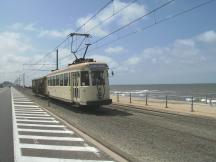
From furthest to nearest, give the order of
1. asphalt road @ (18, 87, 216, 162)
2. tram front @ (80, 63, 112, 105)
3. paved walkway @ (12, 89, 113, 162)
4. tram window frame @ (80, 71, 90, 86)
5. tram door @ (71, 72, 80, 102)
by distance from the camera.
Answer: tram door @ (71, 72, 80, 102) → tram window frame @ (80, 71, 90, 86) → tram front @ (80, 63, 112, 105) → asphalt road @ (18, 87, 216, 162) → paved walkway @ (12, 89, 113, 162)

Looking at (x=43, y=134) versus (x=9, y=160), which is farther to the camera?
Answer: (x=43, y=134)

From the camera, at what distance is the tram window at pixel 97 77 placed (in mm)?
24906

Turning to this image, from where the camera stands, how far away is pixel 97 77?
82.3 ft

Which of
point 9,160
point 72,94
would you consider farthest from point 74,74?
point 9,160

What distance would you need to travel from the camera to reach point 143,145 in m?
11.8

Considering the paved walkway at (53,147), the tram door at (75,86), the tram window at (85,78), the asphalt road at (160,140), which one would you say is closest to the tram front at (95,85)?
the tram window at (85,78)

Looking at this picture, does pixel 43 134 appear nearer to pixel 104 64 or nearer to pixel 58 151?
pixel 58 151

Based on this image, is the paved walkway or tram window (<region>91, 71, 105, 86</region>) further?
tram window (<region>91, 71, 105, 86</region>)

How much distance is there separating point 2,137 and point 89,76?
39.3 ft


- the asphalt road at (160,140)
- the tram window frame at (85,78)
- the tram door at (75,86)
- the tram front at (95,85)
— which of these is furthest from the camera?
the tram door at (75,86)

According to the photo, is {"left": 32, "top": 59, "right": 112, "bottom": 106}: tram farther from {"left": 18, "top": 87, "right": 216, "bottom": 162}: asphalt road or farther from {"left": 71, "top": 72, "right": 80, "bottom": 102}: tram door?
{"left": 18, "top": 87, "right": 216, "bottom": 162}: asphalt road

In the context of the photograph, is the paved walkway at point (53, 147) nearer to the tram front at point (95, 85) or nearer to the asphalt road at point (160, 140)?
the asphalt road at point (160, 140)

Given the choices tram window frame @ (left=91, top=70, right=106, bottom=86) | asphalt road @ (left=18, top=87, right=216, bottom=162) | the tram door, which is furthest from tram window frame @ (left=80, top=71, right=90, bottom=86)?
asphalt road @ (left=18, top=87, right=216, bottom=162)

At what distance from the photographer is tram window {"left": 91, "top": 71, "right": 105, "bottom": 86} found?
81.7 feet
